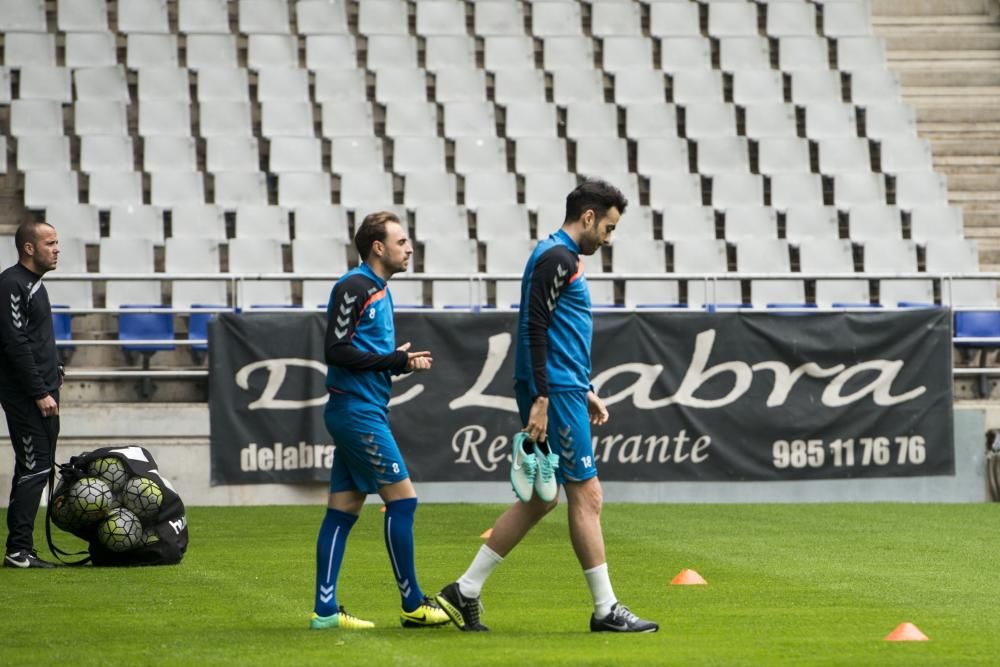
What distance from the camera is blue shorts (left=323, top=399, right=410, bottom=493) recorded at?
6473mm

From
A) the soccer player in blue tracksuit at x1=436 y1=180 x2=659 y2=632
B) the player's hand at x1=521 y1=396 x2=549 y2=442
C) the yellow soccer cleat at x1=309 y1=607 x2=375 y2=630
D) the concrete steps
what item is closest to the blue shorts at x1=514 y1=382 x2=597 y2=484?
the soccer player in blue tracksuit at x1=436 y1=180 x2=659 y2=632

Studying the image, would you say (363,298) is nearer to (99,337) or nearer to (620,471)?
(620,471)

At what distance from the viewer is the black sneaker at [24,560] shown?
30.6ft

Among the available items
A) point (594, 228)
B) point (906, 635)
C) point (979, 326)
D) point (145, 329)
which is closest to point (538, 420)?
point (594, 228)

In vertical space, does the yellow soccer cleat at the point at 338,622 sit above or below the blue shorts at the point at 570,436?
below

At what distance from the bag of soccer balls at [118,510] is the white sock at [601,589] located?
3879 mm

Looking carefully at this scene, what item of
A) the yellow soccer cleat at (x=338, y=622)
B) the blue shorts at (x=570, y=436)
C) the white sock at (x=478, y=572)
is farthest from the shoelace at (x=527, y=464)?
the yellow soccer cleat at (x=338, y=622)

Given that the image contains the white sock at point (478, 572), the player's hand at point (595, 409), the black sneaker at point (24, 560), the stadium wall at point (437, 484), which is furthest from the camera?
the stadium wall at point (437, 484)

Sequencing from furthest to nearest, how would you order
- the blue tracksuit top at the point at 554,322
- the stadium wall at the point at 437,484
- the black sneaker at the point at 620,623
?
the stadium wall at the point at 437,484 < the black sneaker at the point at 620,623 < the blue tracksuit top at the point at 554,322

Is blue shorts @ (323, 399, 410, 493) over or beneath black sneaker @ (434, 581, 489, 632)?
over

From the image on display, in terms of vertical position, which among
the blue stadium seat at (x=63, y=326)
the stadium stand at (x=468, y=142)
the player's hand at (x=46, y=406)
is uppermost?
the stadium stand at (x=468, y=142)

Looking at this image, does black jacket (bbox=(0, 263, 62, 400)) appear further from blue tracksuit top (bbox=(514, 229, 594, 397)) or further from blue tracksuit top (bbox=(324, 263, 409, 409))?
blue tracksuit top (bbox=(514, 229, 594, 397))

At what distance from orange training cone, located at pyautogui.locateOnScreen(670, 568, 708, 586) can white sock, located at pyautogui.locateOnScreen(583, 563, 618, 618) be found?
6.52ft

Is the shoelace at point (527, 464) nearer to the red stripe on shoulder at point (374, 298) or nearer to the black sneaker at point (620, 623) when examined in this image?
the black sneaker at point (620, 623)
